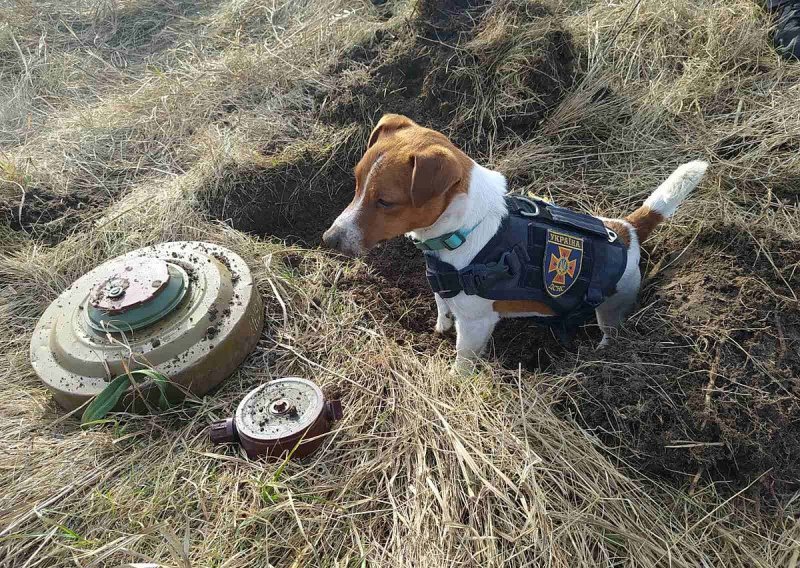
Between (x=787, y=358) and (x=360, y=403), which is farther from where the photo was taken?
(x=360, y=403)

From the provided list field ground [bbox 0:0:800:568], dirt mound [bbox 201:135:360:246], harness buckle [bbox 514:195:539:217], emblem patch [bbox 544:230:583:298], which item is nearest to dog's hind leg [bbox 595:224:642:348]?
field ground [bbox 0:0:800:568]

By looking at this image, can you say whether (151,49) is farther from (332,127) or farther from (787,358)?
(787,358)

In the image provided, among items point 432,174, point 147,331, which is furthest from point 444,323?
point 147,331

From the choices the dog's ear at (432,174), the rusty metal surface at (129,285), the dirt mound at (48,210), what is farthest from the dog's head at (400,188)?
the dirt mound at (48,210)

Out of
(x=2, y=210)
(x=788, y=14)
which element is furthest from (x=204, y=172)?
(x=788, y=14)

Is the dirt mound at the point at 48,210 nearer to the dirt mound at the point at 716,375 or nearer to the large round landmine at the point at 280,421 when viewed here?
the large round landmine at the point at 280,421

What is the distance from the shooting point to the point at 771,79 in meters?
3.99

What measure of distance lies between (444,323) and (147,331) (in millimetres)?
1744

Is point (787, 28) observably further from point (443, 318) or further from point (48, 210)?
point (48, 210)

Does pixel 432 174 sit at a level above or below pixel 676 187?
above

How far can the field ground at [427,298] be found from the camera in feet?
6.62

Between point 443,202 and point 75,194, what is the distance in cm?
356

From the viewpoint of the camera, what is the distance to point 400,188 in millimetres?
2316

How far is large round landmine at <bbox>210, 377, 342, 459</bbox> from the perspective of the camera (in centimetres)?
221
